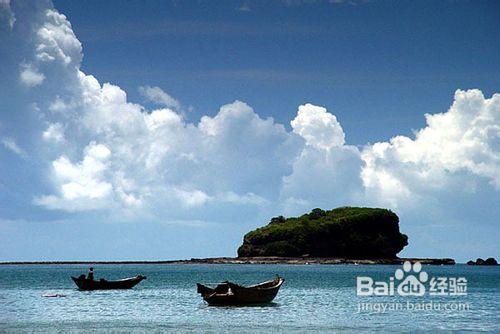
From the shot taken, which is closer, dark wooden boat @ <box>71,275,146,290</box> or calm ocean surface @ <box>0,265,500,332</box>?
calm ocean surface @ <box>0,265,500,332</box>

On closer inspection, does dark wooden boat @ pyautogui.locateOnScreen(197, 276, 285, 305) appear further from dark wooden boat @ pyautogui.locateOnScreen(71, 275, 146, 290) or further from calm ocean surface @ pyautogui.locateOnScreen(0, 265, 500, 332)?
dark wooden boat @ pyautogui.locateOnScreen(71, 275, 146, 290)

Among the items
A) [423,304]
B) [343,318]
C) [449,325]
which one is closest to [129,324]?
[343,318]

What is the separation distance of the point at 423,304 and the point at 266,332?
900 inches

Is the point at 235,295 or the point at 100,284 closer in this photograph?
the point at 235,295

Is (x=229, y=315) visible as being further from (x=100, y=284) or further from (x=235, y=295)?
(x=100, y=284)

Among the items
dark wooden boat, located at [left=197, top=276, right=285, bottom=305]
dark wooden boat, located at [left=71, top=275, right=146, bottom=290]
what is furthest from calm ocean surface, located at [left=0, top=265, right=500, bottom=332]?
dark wooden boat, located at [left=71, top=275, right=146, bottom=290]

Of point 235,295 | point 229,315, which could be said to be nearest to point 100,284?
point 235,295

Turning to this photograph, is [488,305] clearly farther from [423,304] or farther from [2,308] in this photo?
[2,308]

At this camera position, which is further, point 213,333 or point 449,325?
point 449,325

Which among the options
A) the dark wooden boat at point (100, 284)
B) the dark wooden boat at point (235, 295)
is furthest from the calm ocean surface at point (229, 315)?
the dark wooden boat at point (100, 284)

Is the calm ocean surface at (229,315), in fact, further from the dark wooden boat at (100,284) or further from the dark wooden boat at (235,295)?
the dark wooden boat at (100,284)

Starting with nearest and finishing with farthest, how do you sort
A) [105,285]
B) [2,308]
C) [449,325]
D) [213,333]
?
[213,333] → [449,325] → [2,308] → [105,285]

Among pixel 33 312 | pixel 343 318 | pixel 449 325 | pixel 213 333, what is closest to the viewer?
pixel 213 333

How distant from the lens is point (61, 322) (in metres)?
46.0
